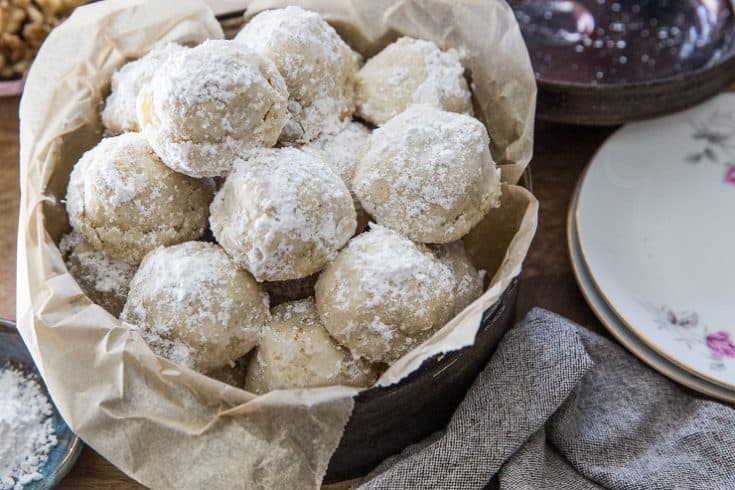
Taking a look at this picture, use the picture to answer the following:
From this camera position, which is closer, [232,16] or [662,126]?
[232,16]

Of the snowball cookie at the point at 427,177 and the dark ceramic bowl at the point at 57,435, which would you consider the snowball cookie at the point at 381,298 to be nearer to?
the snowball cookie at the point at 427,177

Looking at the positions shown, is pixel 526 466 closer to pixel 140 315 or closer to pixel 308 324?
pixel 308 324

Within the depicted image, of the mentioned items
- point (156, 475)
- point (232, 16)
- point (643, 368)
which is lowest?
point (643, 368)

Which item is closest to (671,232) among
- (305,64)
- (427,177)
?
(427,177)

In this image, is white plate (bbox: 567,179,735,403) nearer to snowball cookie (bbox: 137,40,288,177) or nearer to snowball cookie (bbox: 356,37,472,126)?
snowball cookie (bbox: 356,37,472,126)

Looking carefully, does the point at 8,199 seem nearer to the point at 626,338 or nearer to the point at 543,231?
the point at 543,231

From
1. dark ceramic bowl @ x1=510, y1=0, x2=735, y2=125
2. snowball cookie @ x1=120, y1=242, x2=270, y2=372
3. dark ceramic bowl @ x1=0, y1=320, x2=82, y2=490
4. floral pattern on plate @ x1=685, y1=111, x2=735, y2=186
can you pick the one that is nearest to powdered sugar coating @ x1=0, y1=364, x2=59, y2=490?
dark ceramic bowl @ x1=0, y1=320, x2=82, y2=490

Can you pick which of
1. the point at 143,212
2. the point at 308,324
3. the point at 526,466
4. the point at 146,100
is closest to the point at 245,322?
the point at 308,324
